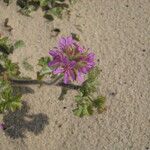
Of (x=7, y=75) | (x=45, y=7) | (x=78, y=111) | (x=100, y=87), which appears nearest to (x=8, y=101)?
(x=7, y=75)

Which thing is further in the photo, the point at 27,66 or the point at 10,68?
the point at 27,66

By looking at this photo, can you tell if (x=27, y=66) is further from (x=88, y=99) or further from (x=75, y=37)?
(x=88, y=99)

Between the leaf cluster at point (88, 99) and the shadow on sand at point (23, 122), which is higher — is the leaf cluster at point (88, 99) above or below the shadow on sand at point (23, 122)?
above

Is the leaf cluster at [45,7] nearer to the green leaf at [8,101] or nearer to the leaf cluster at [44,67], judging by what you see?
the leaf cluster at [44,67]

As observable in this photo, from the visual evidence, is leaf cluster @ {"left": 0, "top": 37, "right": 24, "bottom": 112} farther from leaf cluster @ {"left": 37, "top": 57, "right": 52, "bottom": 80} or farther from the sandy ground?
leaf cluster @ {"left": 37, "top": 57, "right": 52, "bottom": 80}

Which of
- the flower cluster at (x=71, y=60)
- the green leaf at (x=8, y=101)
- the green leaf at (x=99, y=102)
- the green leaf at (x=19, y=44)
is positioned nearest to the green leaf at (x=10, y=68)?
the green leaf at (x=8, y=101)
